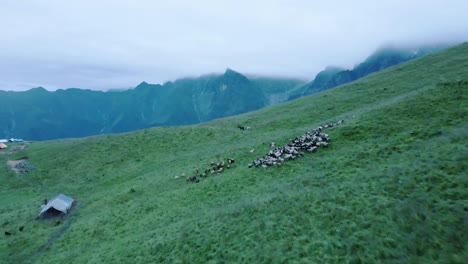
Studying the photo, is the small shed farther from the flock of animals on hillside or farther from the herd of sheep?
the herd of sheep

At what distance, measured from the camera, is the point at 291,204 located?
66.6 feet

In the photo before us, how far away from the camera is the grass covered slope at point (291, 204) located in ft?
47.3

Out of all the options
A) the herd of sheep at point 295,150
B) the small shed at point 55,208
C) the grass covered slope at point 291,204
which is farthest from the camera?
the small shed at point 55,208

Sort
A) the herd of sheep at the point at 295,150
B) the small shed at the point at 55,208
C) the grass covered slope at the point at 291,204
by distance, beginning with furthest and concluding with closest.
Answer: the small shed at the point at 55,208 → the herd of sheep at the point at 295,150 → the grass covered slope at the point at 291,204

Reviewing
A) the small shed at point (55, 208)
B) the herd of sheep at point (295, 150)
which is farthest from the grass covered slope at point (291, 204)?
the small shed at point (55, 208)

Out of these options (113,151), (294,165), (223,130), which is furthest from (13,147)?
(294,165)

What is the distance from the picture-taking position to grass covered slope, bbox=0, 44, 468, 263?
14422 mm

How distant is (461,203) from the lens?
14.3 meters

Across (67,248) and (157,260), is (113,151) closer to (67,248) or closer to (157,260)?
(67,248)

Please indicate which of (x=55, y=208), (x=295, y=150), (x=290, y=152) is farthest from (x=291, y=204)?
(x=55, y=208)

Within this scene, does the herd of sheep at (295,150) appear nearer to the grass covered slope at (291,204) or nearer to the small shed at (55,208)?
the grass covered slope at (291,204)

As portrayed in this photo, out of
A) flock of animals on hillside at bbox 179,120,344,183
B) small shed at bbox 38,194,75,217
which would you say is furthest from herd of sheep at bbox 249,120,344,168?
small shed at bbox 38,194,75,217

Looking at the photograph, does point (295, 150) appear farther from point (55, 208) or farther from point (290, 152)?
point (55, 208)

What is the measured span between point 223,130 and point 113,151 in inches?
1072
